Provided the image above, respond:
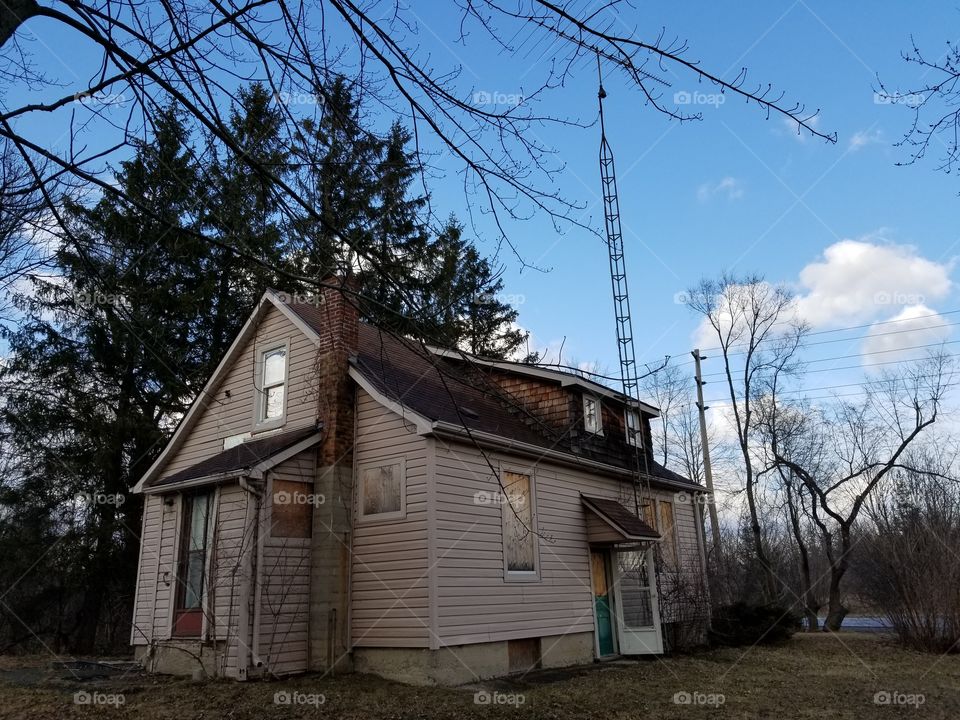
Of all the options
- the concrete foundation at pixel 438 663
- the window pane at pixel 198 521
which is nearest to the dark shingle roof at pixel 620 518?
the concrete foundation at pixel 438 663

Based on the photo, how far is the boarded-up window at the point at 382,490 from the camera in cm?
1206

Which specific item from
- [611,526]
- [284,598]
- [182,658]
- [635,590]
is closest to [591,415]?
[611,526]

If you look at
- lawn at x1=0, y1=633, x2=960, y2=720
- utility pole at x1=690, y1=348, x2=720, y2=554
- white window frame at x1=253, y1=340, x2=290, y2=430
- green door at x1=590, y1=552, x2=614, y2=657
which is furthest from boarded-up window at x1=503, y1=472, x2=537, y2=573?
utility pole at x1=690, y1=348, x2=720, y2=554

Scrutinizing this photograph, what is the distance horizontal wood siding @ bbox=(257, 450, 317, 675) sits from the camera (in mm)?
11375

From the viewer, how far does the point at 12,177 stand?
5094mm

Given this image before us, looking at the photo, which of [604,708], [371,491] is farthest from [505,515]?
[604,708]

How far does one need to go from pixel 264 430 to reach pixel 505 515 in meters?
5.08

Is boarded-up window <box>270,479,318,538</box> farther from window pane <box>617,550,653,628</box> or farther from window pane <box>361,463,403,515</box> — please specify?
window pane <box>617,550,653,628</box>

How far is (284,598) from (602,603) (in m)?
6.91

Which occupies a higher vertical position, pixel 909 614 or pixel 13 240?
pixel 13 240

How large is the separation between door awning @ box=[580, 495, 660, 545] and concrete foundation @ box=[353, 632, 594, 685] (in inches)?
136

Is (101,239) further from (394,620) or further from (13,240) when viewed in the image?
(394,620)

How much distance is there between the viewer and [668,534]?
17891mm

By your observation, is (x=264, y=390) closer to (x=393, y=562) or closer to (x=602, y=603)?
(x=393, y=562)
